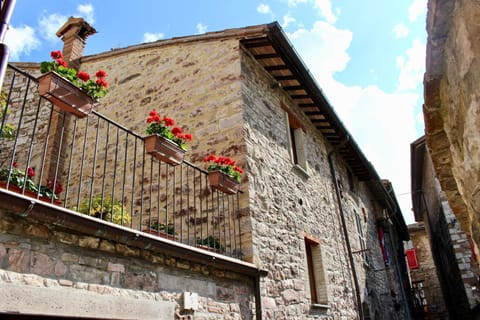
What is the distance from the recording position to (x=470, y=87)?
1887 millimetres

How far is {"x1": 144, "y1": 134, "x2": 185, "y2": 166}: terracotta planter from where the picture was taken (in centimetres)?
471

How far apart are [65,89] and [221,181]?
91.8 inches

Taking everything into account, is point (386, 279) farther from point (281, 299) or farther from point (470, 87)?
point (470, 87)

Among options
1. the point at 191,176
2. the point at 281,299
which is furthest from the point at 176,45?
the point at 281,299

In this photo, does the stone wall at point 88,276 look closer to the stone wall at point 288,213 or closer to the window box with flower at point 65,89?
the window box with flower at point 65,89

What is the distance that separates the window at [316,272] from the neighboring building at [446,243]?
6339mm

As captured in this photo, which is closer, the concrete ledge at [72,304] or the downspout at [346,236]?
the concrete ledge at [72,304]

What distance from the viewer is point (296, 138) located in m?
8.91

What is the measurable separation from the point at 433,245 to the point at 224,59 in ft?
57.5

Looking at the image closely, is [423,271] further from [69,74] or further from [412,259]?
[69,74]

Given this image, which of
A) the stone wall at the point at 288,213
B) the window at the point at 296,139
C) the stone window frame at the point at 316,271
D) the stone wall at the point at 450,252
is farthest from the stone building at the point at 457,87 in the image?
the stone wall at the point at 450,252

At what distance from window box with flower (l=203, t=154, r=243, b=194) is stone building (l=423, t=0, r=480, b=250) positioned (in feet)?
10.1

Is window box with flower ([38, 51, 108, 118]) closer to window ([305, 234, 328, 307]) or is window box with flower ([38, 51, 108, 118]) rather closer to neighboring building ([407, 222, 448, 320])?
window ([305, 234, 328, 307])

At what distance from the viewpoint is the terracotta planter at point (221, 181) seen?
17.5 ft
